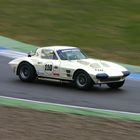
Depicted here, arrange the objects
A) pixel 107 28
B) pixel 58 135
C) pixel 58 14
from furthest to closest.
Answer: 1. pixel 58 14
2. pixel 107 28
3. pixel 58 135

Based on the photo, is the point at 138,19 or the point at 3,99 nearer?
the point at 3,99

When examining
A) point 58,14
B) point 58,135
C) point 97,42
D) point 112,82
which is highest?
point 58,14

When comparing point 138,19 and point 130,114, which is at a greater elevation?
point 138,19

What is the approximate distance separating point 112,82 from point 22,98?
8.77 ft

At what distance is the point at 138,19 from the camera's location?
28.3 meters

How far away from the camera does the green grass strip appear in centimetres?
1121

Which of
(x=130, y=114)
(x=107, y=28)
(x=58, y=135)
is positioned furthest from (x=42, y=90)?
(x=107, y=28)

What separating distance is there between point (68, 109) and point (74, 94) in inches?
85.3

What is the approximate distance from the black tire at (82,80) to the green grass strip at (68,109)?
195 centimetres

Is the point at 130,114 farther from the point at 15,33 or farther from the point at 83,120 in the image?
the point at 15,33

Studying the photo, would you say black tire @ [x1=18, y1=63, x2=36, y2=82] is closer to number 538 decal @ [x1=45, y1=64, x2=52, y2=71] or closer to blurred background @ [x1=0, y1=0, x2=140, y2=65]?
number 538 decal @ [x1=45, y1=64, x2=52, y2=71]

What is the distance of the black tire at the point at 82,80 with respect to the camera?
14055mm

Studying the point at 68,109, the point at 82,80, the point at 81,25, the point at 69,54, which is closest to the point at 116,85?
the point at 82,80

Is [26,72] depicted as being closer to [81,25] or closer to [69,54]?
[69,54]
